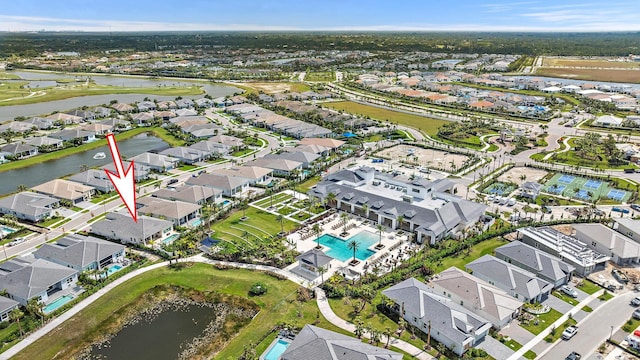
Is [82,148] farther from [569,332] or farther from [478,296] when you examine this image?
[569,332]

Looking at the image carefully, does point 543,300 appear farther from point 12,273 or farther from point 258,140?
point 258,140

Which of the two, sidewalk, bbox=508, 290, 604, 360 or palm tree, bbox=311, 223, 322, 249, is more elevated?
palm tree, bbox=311, 223, 322, 249

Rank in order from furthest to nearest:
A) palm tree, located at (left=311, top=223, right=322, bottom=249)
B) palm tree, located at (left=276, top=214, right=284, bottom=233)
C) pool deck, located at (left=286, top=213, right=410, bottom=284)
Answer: palm tree, located at (left=276, top=214, right=284, bottom=233) < palm tree, located at (left=311, top=223, right=322, bottom=249) < pool deck, located at (left=286, top=213, right=410, bottom=284)

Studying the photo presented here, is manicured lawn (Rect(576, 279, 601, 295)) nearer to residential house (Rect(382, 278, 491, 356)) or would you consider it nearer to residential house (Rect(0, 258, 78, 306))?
residential house (Rect(382, 278, 491, 356))

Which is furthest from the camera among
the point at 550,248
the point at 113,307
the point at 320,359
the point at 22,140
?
the point at 22,140

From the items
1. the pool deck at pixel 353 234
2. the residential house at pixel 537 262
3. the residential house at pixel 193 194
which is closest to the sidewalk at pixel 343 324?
the pool deck at pixel 353 234

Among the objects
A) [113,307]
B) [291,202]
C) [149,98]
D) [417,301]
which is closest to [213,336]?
[113,307]

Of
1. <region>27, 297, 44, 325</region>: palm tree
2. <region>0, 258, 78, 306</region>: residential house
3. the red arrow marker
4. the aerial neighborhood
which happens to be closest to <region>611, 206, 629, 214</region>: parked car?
the aerial neighborhood
